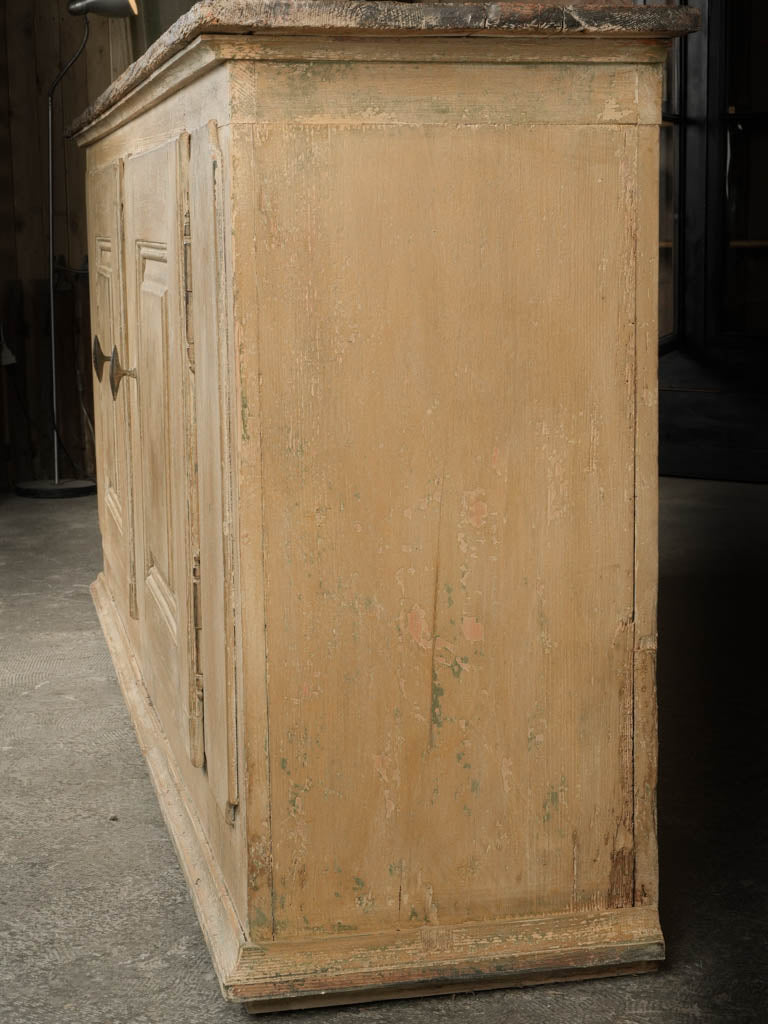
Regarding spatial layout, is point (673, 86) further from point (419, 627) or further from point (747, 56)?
point (419, 627)

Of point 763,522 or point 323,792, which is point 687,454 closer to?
point 763,522

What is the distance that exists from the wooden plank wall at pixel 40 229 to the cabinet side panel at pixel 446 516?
3.56m

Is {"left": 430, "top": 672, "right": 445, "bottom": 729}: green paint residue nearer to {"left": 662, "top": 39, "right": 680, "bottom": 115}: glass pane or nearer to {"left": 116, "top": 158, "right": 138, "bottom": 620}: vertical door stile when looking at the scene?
{"left": 116, "top": 158, "right": 138, "bottom": 620}: vertical door stile

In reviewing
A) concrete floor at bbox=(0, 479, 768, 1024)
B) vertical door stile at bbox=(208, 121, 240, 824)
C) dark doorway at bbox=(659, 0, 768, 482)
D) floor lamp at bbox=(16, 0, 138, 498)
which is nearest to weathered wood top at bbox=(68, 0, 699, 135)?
vertical door stile at bbox=(208, 121, 240, 824)

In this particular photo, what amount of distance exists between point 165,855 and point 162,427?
577 mm

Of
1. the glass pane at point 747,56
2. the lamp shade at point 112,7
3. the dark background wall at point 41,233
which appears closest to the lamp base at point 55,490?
the dark background wall at point 41,233

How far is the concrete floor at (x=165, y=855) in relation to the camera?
1.39 m

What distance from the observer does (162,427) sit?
Result: 5.93ft

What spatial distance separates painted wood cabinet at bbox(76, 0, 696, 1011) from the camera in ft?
4.18

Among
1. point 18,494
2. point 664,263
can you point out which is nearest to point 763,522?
point 664,263

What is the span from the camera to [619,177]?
1.32m

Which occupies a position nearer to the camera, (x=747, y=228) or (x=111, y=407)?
(x=111, y=407)

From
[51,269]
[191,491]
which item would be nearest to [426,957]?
[191,491]

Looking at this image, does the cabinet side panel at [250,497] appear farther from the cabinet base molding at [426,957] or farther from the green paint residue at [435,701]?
the green paint residue at [435,701]
